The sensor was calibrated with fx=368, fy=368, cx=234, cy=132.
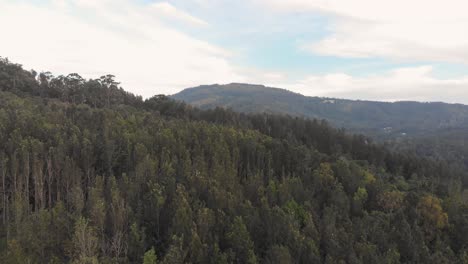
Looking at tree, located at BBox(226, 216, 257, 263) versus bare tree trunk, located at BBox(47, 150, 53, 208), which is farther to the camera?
bare tree trunk, located at BBox(47, 150, 53, 208)

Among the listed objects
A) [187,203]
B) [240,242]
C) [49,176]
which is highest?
[49,176]

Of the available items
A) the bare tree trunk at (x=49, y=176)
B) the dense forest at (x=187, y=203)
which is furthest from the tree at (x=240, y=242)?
the bare tree trunk at (x=49, y=176)

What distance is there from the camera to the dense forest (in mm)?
43312

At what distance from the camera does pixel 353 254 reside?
150ft

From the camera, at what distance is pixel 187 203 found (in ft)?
164

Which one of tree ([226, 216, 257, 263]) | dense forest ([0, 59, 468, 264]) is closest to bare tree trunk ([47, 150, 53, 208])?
dense forest ([0, 59, 468, 264])

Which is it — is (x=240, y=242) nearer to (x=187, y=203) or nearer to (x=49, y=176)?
(x=187, y=203)

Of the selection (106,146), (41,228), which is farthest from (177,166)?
(41,228)

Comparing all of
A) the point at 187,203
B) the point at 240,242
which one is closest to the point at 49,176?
the point at 187,203

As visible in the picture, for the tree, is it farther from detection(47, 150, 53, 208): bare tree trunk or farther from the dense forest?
detection(47, 150, 53, 208): bare tree trunk

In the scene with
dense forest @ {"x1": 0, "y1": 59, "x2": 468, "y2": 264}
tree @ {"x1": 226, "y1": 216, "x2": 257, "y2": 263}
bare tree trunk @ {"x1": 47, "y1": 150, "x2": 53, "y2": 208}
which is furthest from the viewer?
bare tree trunk @ {"x1": 47, "y1": 150, "x2": 53, "y2": 208}

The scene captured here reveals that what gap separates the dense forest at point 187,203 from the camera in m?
43.3

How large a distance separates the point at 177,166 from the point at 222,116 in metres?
80.5

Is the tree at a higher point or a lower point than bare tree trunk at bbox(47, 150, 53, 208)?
lower
